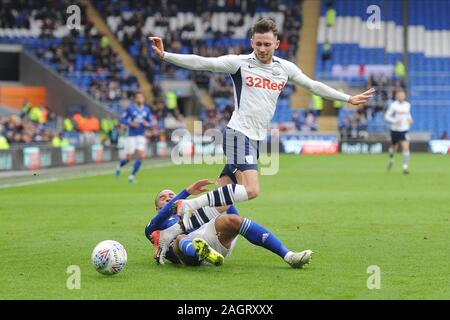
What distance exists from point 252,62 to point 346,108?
140 ft

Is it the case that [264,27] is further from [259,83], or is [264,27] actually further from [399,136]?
[399,136]

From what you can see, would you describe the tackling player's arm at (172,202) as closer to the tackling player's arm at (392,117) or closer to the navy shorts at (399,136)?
the tackling player's arm at (392,117)

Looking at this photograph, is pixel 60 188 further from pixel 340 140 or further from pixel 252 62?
pixel 340 140

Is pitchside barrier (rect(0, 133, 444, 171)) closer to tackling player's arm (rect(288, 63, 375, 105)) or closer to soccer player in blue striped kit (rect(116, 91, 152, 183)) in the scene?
soccer player in blue striped kit (rect(116, 91, 152, 183))

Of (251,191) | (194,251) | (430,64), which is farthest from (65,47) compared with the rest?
(194,251)

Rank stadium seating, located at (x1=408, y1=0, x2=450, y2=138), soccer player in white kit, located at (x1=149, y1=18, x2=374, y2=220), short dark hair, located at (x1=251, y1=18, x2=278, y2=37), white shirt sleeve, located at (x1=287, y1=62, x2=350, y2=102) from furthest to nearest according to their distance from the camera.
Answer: stadium seating, located at (x1=408, y1=0, x2=450, y2=138) → white shirt sleeve, located at (x1=287, y1=62, x2=350, y2=102) → soccer player in white kit, located at (x1=149, y1=18, x2=374, y2=220) → short dark hair, located at (x1=251, y1=18, x2=278, y2=37)

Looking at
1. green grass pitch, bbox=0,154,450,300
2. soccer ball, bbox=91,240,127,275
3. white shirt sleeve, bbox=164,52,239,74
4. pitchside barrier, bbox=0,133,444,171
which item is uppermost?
white shirt sleeve, bbox=164,52,239,74

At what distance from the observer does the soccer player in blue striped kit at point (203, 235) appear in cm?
980

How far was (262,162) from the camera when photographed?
133 ft

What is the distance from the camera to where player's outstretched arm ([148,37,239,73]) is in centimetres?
991

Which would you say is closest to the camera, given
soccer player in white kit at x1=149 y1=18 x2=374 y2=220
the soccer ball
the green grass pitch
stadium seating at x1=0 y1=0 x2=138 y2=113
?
the green grass pitch

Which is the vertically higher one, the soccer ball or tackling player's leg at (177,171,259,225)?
tackling player's leg at (177,171,259,225)

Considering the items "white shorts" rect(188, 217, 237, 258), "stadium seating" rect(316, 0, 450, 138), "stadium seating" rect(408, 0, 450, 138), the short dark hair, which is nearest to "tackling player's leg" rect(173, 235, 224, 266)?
"white shorts" rect(188, 217, 237, 258)

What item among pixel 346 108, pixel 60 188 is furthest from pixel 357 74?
pixel 60 188
